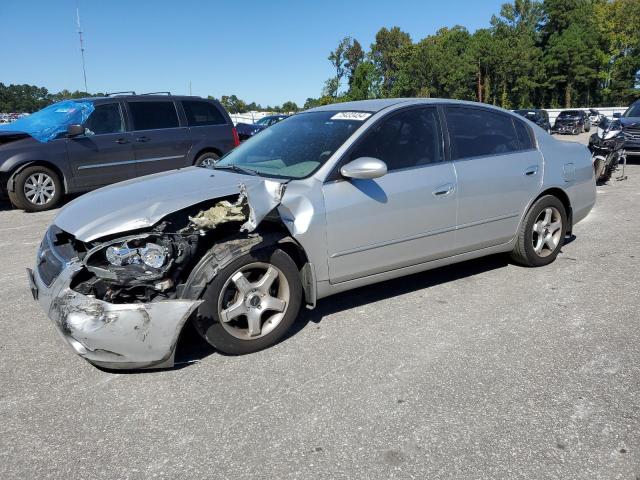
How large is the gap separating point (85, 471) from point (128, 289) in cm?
100

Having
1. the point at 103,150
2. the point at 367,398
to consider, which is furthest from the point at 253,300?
the point at 103,150

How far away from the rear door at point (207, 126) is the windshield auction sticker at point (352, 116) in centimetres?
600

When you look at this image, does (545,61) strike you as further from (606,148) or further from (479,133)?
(479,133)

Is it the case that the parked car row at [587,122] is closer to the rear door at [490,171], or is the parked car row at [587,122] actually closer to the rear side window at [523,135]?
the rear side window at [523,135]

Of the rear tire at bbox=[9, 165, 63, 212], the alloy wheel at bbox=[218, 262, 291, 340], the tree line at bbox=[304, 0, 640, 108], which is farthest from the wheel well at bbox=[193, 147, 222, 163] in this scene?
the tree line at bbox=[304, 0, 640, 108]

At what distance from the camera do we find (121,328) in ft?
9.29

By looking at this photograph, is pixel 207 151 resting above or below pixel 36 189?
above

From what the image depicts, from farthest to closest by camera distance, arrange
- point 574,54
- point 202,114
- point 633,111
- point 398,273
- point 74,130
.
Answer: point 574,54
point 633,111
point 202,114
point 74,130
point 398,273

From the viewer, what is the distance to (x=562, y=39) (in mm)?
59938

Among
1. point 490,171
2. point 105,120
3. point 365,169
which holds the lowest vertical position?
point 490,171

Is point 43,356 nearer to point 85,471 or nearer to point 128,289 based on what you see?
point 128,289

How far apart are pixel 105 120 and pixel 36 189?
161cm

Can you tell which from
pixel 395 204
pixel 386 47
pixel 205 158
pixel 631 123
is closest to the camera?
pixel 395 204

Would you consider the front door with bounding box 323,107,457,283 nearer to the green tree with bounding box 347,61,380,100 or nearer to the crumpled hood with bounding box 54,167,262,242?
the crumpled hood with bounding box 54,167,262,242
